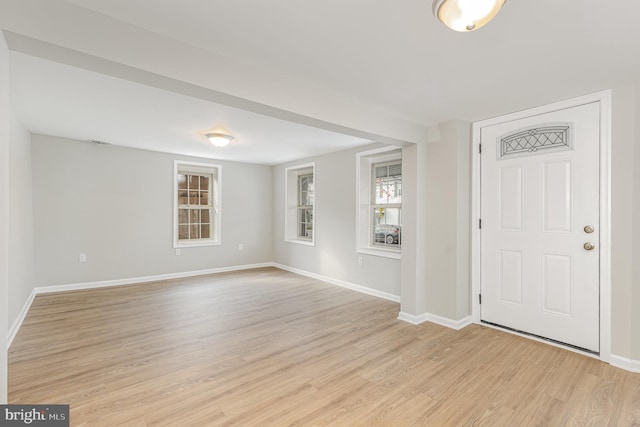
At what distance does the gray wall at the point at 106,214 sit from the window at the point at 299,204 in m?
1.24

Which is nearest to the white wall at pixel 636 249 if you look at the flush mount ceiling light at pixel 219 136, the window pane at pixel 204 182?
the flush mount ceiling light at pixel 219 136

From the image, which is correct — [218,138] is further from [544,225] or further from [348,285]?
[544,225]

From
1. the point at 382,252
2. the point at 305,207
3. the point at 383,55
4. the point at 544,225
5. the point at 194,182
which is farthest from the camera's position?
the point at 305,207

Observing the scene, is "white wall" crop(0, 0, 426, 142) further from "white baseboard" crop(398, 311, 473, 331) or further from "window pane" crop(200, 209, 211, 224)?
"window pane" crop(200, 209, 211, 224)

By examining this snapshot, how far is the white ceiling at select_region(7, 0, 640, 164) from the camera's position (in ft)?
5.18

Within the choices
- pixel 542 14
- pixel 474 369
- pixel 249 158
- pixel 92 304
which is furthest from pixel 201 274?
pixel 542 14

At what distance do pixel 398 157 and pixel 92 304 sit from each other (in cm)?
479

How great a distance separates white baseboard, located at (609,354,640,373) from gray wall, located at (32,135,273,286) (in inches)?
230

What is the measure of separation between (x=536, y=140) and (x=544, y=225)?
851 millimetres

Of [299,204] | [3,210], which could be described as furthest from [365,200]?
[3,210]

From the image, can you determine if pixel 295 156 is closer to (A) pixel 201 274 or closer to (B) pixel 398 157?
(B) pixel 398 157

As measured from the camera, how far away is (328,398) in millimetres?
2062

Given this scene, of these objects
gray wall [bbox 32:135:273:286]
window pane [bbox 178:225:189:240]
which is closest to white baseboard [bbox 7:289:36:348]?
gray wall [bbox 32:135:273:286]

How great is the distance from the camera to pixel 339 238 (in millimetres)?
5262
